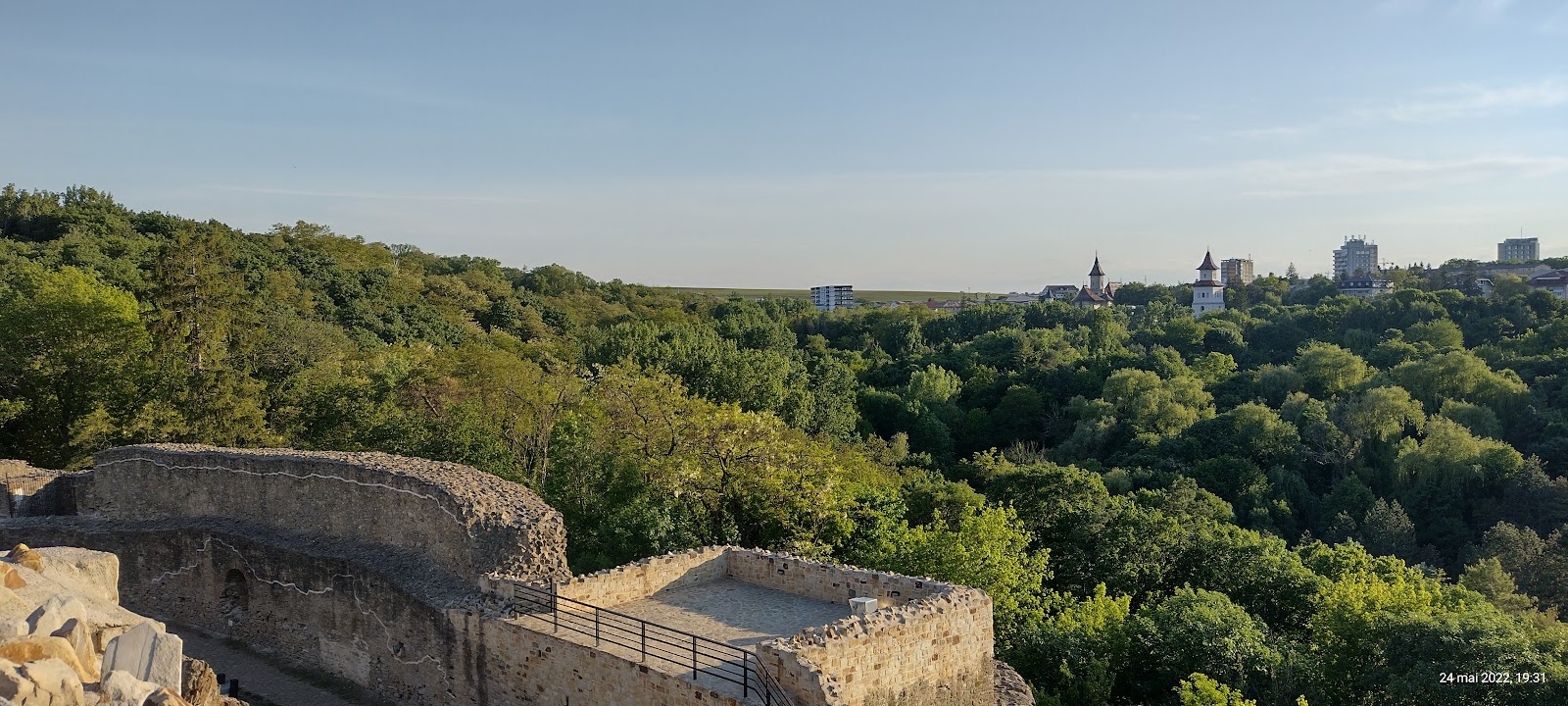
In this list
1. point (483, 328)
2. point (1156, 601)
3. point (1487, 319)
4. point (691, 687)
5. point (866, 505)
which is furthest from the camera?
point (1487, 319)

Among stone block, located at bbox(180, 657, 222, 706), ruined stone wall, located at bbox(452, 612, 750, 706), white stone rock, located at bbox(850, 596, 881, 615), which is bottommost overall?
ruined stone wall, located at bbox(452, 612, 750, 706)

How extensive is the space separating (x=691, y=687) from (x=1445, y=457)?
5115cm

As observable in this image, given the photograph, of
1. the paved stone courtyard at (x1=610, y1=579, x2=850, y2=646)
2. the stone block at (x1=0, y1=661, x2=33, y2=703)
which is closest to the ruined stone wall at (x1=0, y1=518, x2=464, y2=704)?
the paved stone courtyard at (x1=610, y1=579, x2=850, y2=646)

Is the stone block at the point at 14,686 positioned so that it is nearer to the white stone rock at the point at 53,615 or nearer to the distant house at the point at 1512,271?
the white stone rock at the point at 53,615

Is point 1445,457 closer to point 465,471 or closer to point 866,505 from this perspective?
point 866,505

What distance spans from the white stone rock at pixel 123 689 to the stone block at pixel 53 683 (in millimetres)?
198

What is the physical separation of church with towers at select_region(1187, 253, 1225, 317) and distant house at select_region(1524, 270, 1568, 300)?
31.7 m

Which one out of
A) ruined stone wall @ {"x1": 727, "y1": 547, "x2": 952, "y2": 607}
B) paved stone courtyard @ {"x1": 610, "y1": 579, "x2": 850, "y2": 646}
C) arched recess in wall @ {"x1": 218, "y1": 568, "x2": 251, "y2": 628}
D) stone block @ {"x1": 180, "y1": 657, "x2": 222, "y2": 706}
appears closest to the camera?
stone block @ {"x1": 180, "y1": 657, "x2": 222, "y2": 706}

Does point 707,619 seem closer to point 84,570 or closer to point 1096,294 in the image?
point 84,570

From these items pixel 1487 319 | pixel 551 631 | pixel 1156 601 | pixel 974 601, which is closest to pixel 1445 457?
pixel 1156 601

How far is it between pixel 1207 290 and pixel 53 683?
139 metres

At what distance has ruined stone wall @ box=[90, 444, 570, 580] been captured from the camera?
15.5m

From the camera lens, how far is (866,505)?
24.5m

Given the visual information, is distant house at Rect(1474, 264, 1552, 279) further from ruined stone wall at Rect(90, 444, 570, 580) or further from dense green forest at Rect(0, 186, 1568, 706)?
ruined stone wall at Rect(90, 444, 570, 580)
